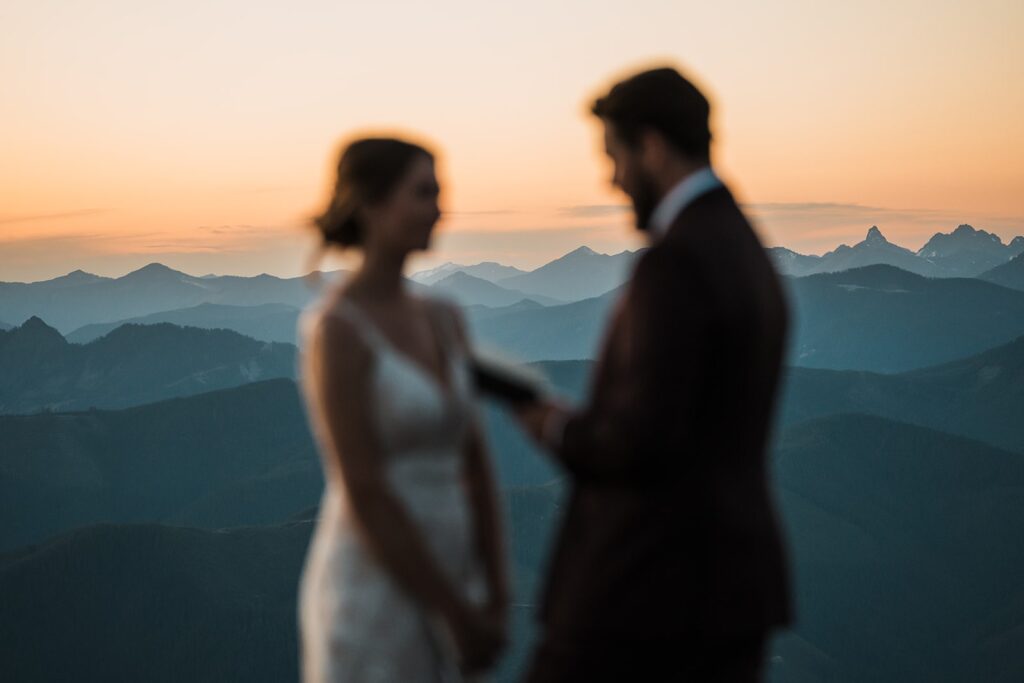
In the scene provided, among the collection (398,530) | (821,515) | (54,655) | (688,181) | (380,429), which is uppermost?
(688,181)

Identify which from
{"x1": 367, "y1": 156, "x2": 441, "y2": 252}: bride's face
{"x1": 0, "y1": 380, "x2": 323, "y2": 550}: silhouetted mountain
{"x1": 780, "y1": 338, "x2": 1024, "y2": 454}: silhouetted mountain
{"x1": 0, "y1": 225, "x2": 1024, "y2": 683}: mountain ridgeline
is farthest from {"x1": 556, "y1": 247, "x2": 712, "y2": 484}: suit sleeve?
{"x1": 780, "y1": 338, "x2": 1024, "y2": 454}: silhouetted mountain

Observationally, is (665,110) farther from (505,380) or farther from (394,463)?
(394,463)

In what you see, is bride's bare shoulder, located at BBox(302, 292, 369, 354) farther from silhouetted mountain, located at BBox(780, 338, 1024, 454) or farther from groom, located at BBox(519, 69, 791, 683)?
silhouetted mountain, located at BBox(780, 338, 1024, 454)

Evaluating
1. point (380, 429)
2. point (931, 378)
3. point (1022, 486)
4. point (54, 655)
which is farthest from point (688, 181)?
point (931, 378)

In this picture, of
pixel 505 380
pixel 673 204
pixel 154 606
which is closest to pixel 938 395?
pixel 154 606

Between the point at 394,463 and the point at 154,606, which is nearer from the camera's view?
the point at 394,463

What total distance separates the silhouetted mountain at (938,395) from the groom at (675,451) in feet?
498

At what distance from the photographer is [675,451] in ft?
8.48

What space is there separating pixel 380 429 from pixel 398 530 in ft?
0.73

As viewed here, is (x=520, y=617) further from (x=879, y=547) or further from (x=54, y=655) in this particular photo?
(x=879, y=547)

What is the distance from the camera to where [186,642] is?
81812 millimetres

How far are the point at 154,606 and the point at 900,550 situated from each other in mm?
64438

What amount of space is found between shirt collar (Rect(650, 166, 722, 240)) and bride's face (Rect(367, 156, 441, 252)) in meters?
0.50

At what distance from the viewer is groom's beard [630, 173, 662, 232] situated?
2875mm
